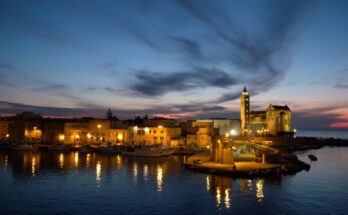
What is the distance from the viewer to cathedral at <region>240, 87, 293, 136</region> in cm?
13738

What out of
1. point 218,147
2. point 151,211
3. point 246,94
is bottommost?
point 151,211

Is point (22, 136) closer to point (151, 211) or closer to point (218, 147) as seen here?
point (218, 147)

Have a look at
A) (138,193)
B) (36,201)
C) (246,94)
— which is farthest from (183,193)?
(246,94)

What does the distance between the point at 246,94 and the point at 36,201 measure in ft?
358

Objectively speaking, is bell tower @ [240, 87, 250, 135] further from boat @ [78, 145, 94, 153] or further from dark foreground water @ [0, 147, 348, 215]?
dark foreground water @ [0, 147, 348, 215]

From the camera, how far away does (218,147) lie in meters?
65.4

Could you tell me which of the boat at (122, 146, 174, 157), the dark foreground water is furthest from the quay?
the boat at (122, 146, 174, 157)

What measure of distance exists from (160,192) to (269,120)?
109619 millimetres

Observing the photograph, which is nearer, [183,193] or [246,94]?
[183,193]

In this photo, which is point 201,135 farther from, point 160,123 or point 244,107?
point 244,107

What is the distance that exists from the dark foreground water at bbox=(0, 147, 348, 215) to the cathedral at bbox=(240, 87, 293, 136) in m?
73.1

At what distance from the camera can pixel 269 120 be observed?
14600 cm

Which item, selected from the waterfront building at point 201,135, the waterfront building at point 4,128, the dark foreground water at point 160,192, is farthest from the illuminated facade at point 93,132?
the dark foreground water at point 160,192

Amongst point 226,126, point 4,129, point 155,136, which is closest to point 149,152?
point 155,136
